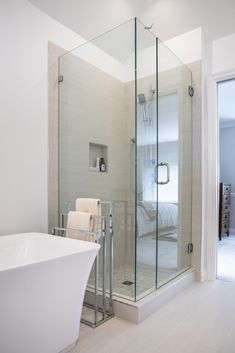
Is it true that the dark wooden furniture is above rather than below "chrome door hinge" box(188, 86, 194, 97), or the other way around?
below

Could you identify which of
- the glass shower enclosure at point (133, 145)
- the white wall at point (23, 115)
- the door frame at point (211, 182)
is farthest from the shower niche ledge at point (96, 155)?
the door frame at point (211, 182)

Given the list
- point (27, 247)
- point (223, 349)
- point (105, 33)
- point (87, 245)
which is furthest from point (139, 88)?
point (223, 349)

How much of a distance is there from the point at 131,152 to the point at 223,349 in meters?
1.70

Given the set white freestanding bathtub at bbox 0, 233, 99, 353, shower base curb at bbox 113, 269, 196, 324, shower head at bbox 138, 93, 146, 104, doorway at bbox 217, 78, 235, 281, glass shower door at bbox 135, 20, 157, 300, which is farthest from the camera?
doorway at bbox 217, 78, 235, 281

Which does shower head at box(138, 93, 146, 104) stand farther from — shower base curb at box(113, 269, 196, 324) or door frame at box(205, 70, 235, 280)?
shower base curb at box(113, 269, 196, 324)

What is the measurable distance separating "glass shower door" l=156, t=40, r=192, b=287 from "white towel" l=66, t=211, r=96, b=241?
80 centimetres

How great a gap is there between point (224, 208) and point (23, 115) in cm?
472

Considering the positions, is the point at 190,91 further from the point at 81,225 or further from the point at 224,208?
the point at 224,208

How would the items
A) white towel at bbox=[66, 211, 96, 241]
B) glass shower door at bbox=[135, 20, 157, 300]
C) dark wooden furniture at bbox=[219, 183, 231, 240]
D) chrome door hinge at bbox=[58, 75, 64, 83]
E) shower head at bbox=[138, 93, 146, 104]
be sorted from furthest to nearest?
dark wooden furniture at bbox=[219, 183, 231, 240] < chrome door hinge at bbox=[58, 75, 64, 83] < shower head at bbox=[138, 93, 146, 104] < glass shower door at bbox=[135, 20, 157, 300] < white towel at bbox=[66, 211, 96, 241]

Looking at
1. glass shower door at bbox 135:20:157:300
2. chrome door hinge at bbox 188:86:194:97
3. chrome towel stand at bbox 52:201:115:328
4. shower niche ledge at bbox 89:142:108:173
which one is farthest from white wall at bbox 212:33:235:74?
chrome towel stand at bbox 52:201:115:328

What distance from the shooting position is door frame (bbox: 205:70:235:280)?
9.75ft

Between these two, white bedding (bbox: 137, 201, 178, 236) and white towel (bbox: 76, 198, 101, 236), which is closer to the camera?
white towel (bbox: 76, 198, 101, 236)

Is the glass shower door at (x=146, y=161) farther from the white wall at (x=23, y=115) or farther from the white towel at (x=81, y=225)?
the white wall at (x=23, y=115)

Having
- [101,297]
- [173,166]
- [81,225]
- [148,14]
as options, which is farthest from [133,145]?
[148,14]
